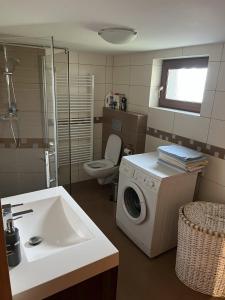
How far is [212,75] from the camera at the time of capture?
2.05m

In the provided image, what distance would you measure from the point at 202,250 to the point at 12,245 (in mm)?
1378

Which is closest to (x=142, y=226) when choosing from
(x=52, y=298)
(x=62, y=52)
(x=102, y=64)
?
(x=52, y=298)

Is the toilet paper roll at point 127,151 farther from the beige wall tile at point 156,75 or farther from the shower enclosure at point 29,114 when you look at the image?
the beige wall tile at point 156,75

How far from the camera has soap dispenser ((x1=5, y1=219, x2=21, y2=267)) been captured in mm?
901

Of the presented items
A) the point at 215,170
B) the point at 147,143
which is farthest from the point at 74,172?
the point at 215,170

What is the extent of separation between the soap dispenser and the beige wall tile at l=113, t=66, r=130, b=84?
2.61 meters

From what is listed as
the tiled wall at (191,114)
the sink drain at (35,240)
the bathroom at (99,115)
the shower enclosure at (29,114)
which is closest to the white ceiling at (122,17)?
the bathroom at (99,115)

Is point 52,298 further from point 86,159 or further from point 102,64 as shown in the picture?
point 102,64

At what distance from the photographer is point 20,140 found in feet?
8.95

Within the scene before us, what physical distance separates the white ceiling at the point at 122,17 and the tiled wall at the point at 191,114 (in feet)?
1.19

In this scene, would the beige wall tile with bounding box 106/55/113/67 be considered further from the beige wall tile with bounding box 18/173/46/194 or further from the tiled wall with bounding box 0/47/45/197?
the beige wall tile with bounding box 18/173/46/194

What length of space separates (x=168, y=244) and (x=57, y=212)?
4.25ft

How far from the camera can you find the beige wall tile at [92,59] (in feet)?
10.1

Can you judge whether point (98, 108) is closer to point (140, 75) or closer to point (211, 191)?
point (140, 75)
